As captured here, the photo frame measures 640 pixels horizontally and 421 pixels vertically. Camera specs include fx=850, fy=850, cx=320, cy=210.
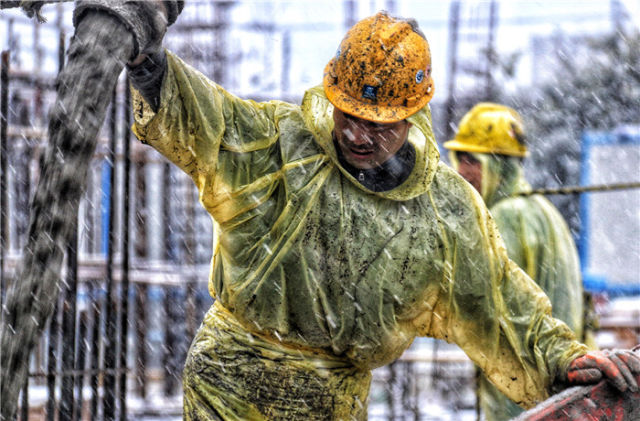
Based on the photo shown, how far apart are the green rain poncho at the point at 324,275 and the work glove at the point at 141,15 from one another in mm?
403

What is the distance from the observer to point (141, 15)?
8.47 feet

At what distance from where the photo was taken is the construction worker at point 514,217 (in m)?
5.80

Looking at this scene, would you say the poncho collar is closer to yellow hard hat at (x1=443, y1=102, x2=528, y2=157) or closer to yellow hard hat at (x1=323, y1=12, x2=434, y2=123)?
yellow hard hat at (x1=323, y1=12, x2=434, y2=123)

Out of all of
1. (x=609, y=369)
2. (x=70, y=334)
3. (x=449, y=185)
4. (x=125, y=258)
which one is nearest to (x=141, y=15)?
(x=449, y=185)

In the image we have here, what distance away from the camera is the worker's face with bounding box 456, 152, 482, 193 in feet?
20.6

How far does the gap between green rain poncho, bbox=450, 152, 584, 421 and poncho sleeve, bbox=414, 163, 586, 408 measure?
2.01 meters

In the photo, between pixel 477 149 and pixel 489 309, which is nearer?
pixel 489 309

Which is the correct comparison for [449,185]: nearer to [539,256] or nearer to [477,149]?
[539,256]

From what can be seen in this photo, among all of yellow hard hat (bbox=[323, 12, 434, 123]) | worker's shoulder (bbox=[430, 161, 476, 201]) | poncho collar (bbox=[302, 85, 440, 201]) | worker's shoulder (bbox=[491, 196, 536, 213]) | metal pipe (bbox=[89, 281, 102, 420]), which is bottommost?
metal pipe (bbox=[89, 281, 102, 420])

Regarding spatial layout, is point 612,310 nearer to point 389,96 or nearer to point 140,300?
point 140,300

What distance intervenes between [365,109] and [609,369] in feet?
4.64

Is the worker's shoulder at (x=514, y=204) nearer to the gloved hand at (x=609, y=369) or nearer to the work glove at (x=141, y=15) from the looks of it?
the gloved hand at (x=609, y=369)

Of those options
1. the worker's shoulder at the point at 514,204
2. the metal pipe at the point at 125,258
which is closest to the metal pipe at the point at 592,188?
the worker's shoulder at the point at 514,204

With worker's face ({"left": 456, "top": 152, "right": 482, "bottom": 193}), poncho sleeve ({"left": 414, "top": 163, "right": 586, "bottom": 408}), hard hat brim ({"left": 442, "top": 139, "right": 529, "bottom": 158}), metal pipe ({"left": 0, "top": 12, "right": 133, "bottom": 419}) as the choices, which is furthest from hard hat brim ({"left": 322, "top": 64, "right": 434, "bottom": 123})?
hard hat brim ({"left": 442, "top": 139, "right": 529, "bottom": 158})
